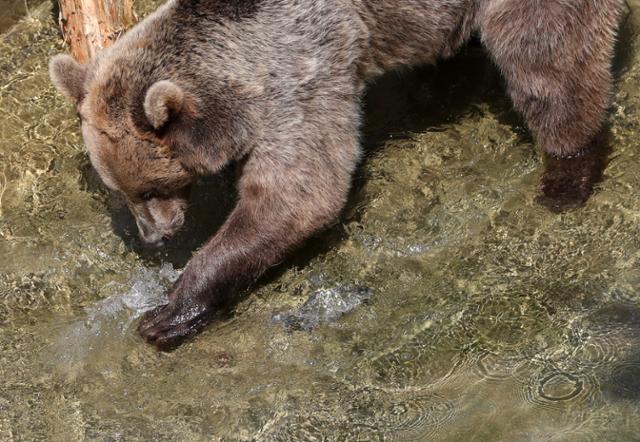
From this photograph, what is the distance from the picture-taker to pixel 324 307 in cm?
763

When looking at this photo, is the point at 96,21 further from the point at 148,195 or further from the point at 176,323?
the point at 176,323

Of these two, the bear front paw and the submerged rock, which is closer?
the bear front paw

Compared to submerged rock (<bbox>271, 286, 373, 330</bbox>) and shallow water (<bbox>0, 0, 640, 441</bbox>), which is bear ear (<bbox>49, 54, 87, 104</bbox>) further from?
submerged rock (<bbox>271, 286, 373, 330</bbox>)

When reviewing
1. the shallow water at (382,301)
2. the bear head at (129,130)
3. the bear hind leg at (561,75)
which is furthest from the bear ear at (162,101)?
the bear hind leg at (561,75)

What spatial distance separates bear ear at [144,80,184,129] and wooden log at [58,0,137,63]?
2.53 m

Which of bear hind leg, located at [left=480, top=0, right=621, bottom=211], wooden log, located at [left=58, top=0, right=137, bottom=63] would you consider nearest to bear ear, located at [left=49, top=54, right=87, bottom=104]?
wooden log, located at [left=58, top=0, right=137, bottom=63]

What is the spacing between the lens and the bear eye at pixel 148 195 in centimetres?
736

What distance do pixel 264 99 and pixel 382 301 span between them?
1771 millimetres

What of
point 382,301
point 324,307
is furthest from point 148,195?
point 382,301

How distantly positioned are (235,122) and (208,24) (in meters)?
0.76

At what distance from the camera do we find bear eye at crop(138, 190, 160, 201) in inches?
290

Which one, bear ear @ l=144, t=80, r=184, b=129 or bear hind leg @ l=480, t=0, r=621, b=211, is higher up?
bear ear @ l=144, t=80, r=184, b=129

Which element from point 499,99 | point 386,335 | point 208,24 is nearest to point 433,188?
point 499,99

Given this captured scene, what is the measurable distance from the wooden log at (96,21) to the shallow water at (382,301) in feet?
2.97
